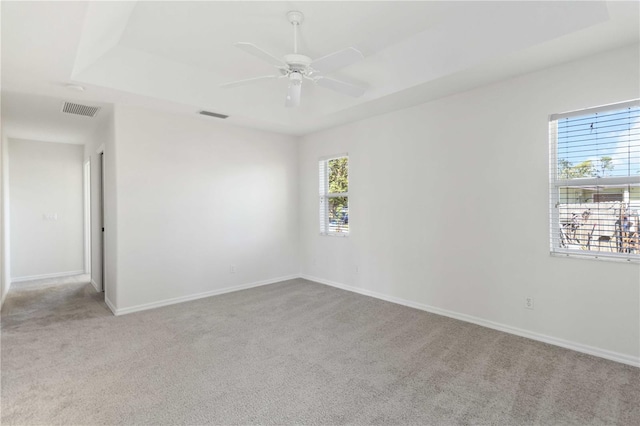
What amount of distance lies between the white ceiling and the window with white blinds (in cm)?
58

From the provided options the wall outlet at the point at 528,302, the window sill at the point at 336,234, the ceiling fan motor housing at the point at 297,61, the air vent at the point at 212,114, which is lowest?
the wall outlet at the point at 528,302

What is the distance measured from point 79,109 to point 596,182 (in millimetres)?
5646

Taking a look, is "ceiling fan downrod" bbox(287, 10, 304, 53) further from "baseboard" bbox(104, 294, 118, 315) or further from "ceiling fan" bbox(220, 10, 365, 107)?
"baseboard" bbox(104, 294, 118, 315)

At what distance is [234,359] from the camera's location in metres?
2.78

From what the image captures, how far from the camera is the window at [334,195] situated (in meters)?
5.14

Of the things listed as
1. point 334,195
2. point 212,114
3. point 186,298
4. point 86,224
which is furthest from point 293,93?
point 86,224

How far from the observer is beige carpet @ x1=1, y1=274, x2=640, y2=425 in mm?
2051

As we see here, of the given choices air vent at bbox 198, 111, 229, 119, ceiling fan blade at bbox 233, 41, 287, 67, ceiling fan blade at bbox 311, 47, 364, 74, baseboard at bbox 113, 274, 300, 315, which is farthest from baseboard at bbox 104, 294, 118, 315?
ceiling fan blade at bbox 311, 47, 364, 74

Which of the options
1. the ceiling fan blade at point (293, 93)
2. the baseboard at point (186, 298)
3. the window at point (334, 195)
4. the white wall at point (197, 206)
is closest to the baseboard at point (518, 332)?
the window at point (334, 195)

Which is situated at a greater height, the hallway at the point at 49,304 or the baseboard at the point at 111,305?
the baseboard at the point at 111,305

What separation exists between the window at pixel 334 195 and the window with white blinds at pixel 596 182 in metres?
2.71

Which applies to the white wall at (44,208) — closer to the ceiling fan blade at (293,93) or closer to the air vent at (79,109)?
the air vent at (79,109)

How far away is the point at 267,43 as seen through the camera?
321cm

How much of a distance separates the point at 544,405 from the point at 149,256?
4.22m
